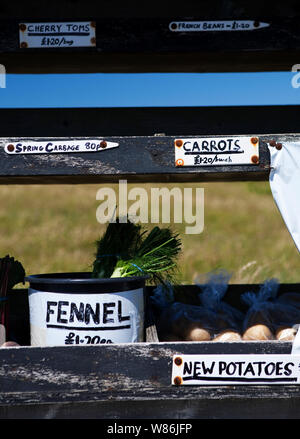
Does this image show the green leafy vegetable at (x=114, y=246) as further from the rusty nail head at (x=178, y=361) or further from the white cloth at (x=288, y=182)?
the white cloth at (x=288, y=182)

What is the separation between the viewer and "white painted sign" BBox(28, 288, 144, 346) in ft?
5.69

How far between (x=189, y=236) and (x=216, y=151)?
18.8ft

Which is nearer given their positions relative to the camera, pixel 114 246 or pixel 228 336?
pixel 228 336

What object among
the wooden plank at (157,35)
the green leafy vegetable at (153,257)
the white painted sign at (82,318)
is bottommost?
the white painted sign at (82,318)

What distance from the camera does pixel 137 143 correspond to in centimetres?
168

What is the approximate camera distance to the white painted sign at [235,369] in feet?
5.49

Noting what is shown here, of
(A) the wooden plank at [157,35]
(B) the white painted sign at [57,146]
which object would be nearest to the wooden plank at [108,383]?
(B) the white painted sign at [57,146]

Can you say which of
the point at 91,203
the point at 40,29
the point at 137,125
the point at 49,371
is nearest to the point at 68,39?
the point at 40,29

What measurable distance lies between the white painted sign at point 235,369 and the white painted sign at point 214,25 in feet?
4.30

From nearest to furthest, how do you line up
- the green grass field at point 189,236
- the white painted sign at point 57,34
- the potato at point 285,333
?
1. the potato at point 285,333
2. the white painted sign at point 57,34
3. the green grass field at point 189,236

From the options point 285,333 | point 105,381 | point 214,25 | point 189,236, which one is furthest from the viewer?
point 189,236

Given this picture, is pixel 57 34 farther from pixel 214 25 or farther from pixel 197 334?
pixel 197 334

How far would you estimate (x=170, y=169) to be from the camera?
5.52ft

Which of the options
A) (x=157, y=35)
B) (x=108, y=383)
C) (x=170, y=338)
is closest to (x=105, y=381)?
(x=108, y=383)
